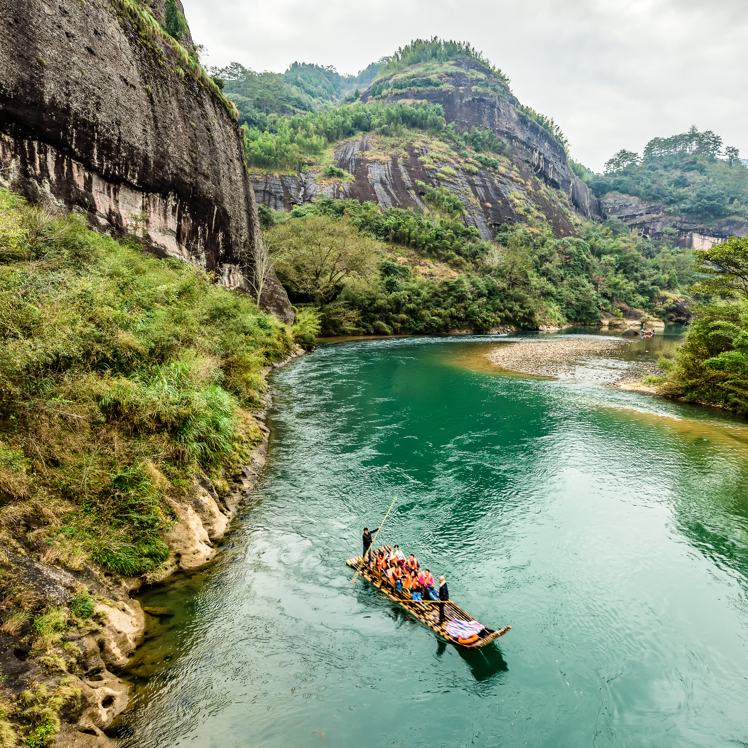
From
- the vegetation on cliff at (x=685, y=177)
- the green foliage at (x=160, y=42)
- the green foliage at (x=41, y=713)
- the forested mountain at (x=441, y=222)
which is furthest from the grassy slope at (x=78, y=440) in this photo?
the vegetation on cliff at (x=685, y=177)

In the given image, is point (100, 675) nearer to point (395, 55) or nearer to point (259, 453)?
point (259, 453)

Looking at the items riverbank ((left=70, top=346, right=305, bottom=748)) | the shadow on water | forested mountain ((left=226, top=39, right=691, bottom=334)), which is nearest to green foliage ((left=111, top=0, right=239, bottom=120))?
forested mountain ((left=226, top=39, right=691, bottom=334))

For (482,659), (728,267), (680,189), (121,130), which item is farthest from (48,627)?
(680,189)

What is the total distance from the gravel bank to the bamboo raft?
80.5 ft

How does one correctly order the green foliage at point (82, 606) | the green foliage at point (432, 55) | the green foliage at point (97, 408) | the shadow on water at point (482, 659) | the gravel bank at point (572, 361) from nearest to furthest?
the green foliage at point (82, 606) < the shadow on water at point (482, 659) < the green foliage at point (97, 408) < the gravel bank at point (572, 361) < the green foliage at point (432, 55)

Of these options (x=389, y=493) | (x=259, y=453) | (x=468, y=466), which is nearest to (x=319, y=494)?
(x=389, y=493)

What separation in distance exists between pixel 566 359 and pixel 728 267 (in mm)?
14153

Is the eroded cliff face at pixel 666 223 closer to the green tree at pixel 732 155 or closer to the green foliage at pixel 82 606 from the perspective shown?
the green tree at pixel 732 155

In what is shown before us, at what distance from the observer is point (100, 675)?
19.8 feet

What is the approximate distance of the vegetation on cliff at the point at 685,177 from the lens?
389 ft

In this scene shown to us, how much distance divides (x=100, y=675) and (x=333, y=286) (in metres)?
45.2

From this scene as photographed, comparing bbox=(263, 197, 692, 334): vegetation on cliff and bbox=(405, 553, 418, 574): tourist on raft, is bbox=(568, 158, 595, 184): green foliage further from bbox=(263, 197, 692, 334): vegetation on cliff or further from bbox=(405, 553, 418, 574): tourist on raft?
bbox=(405, 553, 418, 574): tourist on raft

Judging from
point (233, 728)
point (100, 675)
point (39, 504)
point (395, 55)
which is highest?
point (395, 55)

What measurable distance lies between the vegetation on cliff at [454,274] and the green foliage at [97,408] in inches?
1365
